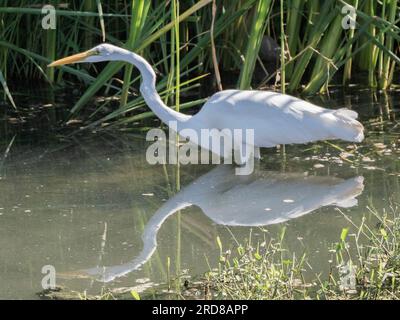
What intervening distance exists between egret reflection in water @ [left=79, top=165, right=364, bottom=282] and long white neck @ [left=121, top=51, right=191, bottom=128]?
40cm

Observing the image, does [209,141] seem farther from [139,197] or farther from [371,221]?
[371,221]

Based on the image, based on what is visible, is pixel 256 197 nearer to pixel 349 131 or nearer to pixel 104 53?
pixel 349 131

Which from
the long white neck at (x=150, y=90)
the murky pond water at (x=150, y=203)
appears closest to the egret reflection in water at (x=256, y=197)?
the murky pond water at (x=150, y=203)

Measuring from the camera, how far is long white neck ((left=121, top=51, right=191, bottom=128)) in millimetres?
5352

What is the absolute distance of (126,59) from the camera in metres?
5.37

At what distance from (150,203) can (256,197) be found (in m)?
0.57

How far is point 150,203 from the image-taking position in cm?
478

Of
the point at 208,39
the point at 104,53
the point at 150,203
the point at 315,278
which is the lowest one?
the point at 315,278

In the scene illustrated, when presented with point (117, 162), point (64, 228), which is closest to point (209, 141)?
point (117, 162)

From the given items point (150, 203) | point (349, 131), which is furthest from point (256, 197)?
point (349, 131)

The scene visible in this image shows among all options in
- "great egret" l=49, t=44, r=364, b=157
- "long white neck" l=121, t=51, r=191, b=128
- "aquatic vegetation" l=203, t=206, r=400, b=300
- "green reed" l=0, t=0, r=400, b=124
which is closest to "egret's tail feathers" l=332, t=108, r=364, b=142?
→ "great egret" l=49, t=44, r=364, b=157

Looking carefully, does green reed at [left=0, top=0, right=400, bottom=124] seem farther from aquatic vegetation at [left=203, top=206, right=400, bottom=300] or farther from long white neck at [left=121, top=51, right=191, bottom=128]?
aquatic vegetation at [left=203, top=206, right=400, bottom=300]

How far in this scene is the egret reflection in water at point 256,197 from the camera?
4.54 m

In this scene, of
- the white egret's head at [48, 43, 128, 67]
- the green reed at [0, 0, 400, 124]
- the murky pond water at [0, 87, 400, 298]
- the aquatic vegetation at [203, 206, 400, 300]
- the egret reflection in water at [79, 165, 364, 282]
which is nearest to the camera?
the aquatic vegetation at [203, 206, 400, 300]
